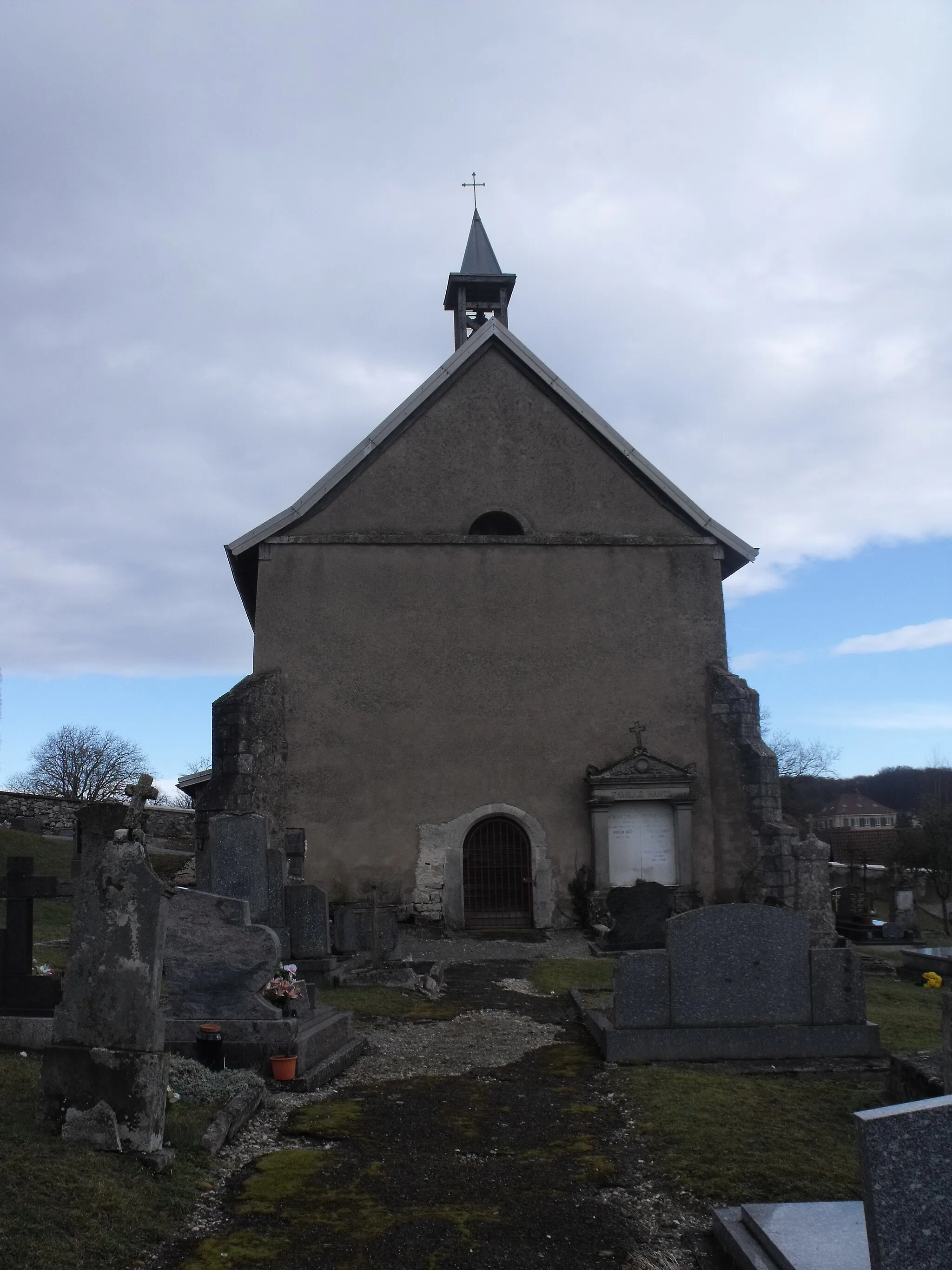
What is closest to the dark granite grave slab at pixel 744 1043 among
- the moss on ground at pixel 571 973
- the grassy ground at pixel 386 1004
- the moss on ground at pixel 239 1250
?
the grassy ground at pixel 386 1004

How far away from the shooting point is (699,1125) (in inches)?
233

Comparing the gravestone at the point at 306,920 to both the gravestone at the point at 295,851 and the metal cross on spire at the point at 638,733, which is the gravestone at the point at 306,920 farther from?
the metal cross on spire at the point at 638,733

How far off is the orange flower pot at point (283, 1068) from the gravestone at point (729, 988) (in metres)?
2.33

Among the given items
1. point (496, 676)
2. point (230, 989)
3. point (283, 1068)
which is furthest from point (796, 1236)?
point (496, 676)

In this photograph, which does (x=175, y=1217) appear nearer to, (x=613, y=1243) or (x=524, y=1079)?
(x=613, y=1243)

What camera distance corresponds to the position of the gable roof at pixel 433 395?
1780 cm

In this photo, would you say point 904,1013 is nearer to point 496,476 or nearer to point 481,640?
point 481,640

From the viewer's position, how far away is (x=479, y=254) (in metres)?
26.2

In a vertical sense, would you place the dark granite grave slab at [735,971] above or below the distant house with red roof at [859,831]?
below

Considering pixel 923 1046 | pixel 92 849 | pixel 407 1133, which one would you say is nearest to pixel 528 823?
pixel 923 1046

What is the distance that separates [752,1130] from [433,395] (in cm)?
1454

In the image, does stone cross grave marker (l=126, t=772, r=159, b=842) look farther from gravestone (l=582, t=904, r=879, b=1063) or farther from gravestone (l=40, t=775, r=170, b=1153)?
gravestone (l=582, t=904, r=879, b=1063)

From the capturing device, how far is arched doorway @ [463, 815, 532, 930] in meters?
17.2

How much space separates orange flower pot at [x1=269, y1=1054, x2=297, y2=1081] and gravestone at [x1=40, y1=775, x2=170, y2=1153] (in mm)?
1907
